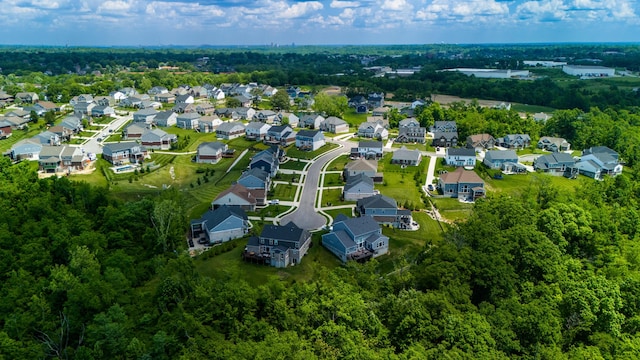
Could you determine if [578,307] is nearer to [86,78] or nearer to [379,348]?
[379,348]

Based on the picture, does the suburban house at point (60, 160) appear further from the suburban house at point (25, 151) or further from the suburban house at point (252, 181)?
the suburban house at point (252, 181)

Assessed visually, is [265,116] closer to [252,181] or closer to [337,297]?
[252,181]

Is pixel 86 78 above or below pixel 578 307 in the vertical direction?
above

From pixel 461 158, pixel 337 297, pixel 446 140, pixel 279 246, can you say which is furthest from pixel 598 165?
pixel 337 297

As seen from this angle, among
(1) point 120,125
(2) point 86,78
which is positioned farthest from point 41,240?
(2) point 86,78

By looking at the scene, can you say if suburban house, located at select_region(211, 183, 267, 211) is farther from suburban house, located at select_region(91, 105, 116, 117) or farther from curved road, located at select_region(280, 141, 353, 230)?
suburban house, located at select_region(91, 105, 116, 117)

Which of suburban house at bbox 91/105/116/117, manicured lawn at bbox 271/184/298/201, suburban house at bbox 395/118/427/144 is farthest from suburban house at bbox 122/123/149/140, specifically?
suburban house at bbox 395/118/427/144
